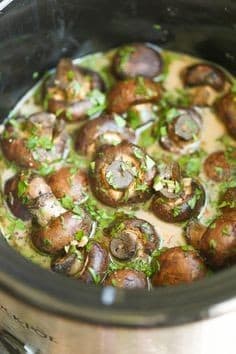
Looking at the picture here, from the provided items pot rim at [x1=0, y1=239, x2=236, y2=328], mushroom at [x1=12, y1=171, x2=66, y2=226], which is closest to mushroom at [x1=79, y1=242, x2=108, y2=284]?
mushroom at [x1=12, y1=171, x2=66, y2=226]

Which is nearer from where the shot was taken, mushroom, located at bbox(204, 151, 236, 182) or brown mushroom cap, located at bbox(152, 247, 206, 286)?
brown mushroom cap, located at bbox(152, 247, 206, 286)

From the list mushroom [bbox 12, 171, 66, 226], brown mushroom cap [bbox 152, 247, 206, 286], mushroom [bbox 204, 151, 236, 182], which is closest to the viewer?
brown mushroom cap [bbox 152, 247, 206, 286]

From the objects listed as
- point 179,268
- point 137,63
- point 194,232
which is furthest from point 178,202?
point 137,63

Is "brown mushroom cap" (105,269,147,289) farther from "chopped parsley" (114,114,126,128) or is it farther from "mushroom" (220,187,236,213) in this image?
"chopped parsley" (114,114,126,128)

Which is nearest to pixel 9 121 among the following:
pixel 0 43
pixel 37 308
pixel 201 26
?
pixel 0 43

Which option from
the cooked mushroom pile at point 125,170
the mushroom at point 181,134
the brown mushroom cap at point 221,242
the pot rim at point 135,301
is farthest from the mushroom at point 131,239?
the pot rim at point 135,301

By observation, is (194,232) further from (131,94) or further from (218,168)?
(131,94)

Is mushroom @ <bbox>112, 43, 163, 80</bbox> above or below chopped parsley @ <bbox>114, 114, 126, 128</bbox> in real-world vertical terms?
above
